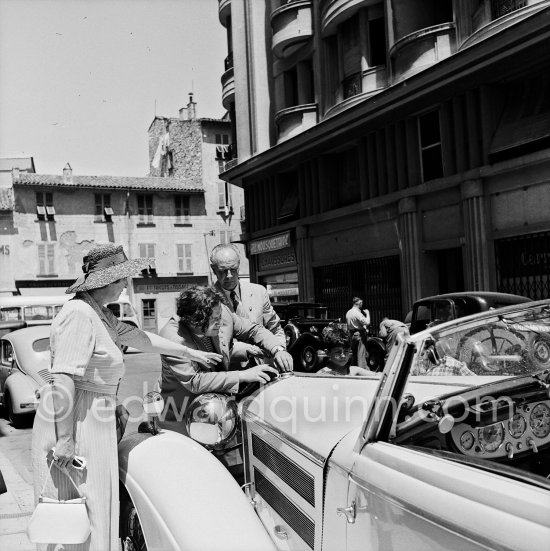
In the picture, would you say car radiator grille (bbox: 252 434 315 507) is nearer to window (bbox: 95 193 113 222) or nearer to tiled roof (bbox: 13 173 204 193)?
tiled roof (bbox: 13 173 204 193)

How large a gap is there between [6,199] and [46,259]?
4.76m

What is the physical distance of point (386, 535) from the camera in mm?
1778

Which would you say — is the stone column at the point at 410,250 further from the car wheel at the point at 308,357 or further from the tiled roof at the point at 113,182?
the tiled roof at the point at 113,182

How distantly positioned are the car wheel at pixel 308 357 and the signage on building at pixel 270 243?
6.68 metres

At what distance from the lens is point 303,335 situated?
45.4 feet

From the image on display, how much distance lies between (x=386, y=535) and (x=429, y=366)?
0.70 metres

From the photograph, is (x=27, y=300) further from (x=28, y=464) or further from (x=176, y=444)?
(x=176, y=444)

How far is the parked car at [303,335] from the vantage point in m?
13.8

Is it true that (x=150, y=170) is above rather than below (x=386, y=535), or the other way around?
above

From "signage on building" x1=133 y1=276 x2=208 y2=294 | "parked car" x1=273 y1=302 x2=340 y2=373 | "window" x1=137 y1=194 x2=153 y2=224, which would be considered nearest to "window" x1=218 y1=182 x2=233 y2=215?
"window" x1=137 y1=194 x2=153 y2=224

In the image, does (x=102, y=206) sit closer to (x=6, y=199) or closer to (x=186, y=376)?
(x=6, y=199)

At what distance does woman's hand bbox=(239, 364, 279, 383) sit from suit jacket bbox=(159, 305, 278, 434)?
1.5 inches

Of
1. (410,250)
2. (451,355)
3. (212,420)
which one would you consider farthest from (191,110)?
(451,355)

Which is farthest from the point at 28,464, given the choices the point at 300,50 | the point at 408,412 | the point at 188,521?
the point at 300,50
